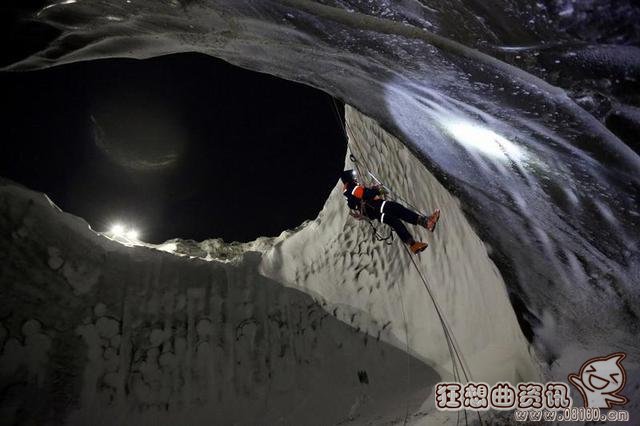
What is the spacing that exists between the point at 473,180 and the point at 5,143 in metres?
4.89

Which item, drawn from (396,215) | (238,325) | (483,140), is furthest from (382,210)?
(238,325)

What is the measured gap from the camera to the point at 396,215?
14.5 feet

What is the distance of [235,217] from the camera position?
697cm

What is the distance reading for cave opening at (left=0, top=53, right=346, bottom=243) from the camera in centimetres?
505

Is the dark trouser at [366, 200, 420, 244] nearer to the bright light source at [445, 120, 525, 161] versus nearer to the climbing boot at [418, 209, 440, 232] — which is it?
the climbing boot at [418, 209, 440, 232]

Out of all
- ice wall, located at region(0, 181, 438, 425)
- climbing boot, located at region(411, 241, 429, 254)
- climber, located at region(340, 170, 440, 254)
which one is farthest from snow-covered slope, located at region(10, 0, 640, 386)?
ice wall, located at region(0, 181, 438, 425)

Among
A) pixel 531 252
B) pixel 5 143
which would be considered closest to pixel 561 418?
pixel 531 252

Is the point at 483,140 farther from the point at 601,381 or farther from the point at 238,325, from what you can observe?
the point at 238,325

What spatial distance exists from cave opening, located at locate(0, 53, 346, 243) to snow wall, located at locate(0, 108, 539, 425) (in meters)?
1.27

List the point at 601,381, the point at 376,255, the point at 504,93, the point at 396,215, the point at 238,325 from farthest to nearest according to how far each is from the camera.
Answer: the point at 376,255 → the point at 238,325 → the point at 396,215 → the point at 601,381 → the point at 504,93

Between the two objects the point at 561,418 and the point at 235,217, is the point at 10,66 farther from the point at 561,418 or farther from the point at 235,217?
the point at 561,418

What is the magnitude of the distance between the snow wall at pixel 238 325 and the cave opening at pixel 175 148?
127 centimetres

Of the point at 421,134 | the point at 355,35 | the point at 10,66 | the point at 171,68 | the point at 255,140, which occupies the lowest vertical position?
the point at 255,140

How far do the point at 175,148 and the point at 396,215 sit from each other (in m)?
3.59
